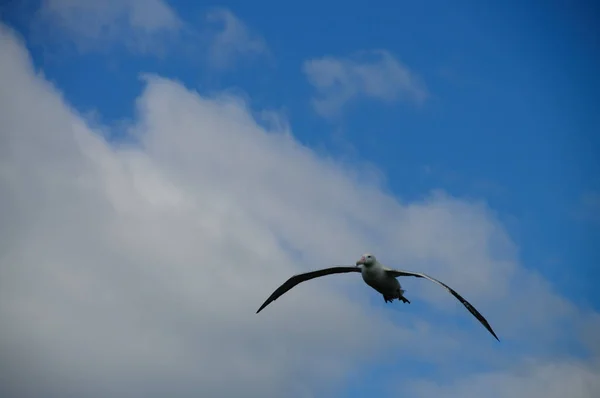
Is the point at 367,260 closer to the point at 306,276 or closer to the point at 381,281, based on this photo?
the point at 381,281

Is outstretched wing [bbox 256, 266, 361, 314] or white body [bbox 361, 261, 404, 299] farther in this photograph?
outstretched wing [bbox 256, 266, 361, 314]

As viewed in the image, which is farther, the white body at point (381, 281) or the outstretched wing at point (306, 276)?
the outstretched wing at point (306, 276)

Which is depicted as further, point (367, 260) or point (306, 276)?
point (306, 276)

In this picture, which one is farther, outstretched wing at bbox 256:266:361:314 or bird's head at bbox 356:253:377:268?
outstretched wing at bbox 256:266:361:314

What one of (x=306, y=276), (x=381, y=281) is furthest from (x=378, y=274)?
(x=306, y=276)

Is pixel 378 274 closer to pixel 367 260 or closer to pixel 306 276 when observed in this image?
pixel 367 260

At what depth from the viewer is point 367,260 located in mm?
44188

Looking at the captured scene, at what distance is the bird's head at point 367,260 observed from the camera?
144 feet

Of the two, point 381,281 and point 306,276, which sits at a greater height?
point 306,276

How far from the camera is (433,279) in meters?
40.9

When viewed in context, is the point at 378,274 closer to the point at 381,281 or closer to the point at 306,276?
the point at 381,281

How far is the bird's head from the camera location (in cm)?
4403

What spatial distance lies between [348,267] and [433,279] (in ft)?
20.9

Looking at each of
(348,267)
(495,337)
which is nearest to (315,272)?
(348,267)
